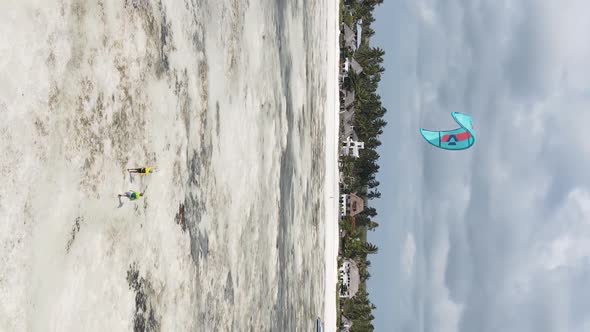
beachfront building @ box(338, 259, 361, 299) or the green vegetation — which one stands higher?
the green vegetation

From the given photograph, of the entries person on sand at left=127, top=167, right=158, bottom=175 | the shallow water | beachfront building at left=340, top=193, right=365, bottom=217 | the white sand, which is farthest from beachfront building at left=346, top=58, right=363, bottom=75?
person on sand at left=127, top=167, right=158, bottom=175

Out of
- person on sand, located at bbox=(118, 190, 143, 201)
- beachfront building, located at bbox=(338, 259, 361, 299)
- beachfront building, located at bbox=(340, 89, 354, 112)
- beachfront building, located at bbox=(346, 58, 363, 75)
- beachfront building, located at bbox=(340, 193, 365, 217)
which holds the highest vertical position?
beachfront building, located at bbox=(346, 58, 363, 75)

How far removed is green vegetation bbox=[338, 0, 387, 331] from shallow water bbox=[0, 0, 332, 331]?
1910cm

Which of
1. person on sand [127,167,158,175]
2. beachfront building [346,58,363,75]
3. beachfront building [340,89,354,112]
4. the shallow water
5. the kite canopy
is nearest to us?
the shallow water

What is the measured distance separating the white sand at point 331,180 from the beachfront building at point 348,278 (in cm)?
398

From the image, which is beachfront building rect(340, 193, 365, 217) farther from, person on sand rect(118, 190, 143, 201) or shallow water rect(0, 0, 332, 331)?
person on sand rect(118, 190, 143, 201)

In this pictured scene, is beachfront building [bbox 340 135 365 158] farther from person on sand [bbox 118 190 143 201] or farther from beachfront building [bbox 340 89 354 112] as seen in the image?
person on sand [bbox 118 190 143 201]

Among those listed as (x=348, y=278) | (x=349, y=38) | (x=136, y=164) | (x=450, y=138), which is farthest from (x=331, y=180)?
(x=136, y=164)

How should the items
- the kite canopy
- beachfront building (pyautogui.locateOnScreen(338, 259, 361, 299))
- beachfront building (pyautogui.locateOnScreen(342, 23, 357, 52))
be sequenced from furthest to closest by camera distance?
beachfront building (pyautogui.locateOnScreen(342, 23, 357, 52))
beachfront building (pyautogui.locateOnScreen(338, 259, 361, 299))
the kite canopy

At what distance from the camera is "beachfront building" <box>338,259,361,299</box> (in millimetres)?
30472

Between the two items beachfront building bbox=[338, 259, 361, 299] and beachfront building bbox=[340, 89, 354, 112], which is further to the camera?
beachfront building bbox=[340, 89, 354, 112]

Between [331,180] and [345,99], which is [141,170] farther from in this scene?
[345,99]

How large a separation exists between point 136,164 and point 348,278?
94.4 ft

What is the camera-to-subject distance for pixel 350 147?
105 ft
